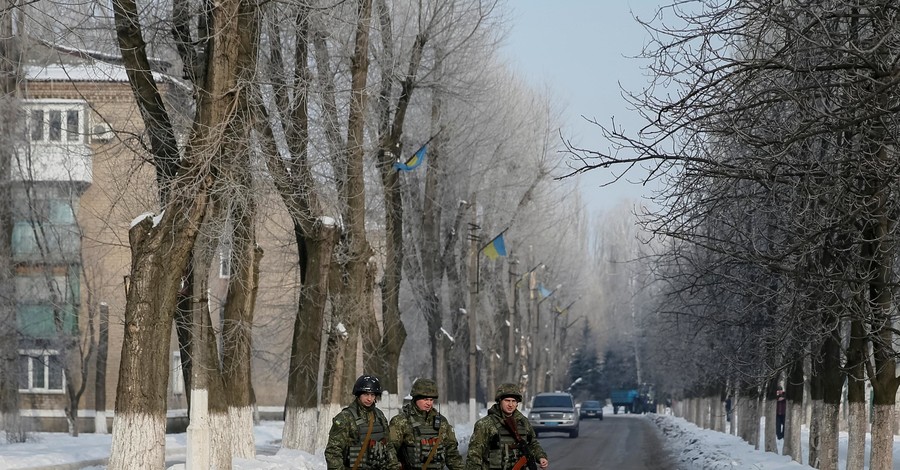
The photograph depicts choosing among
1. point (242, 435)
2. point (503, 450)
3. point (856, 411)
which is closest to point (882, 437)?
point (856, 411)

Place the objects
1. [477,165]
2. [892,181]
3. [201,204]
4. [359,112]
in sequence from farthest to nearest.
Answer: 1. [477,165]
2. [359,112]
3. [201,204]
4. [892,181]

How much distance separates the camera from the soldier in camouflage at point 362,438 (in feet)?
37.6

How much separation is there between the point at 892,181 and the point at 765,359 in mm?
10516

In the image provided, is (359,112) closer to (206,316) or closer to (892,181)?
(206,316)

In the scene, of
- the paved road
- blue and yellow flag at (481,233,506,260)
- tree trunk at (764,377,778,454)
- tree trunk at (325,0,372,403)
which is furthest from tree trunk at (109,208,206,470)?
blue and yellow flag at (481,233,506,260)

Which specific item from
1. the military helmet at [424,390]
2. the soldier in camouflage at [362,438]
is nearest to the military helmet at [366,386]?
the soldier in camouflage at [362,438]

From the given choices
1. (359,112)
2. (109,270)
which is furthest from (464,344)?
(359,112)

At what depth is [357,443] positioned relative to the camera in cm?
1152

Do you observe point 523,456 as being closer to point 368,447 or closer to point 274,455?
point 368,447

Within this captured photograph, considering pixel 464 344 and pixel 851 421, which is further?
pixel 464 344

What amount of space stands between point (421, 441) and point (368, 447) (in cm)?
49

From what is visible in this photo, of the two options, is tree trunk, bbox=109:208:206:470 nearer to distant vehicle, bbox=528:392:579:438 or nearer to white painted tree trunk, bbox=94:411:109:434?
white painted tree trunk, bbox=94:411:109:434

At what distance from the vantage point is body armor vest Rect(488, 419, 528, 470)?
11.8 metres

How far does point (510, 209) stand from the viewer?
53344mm
